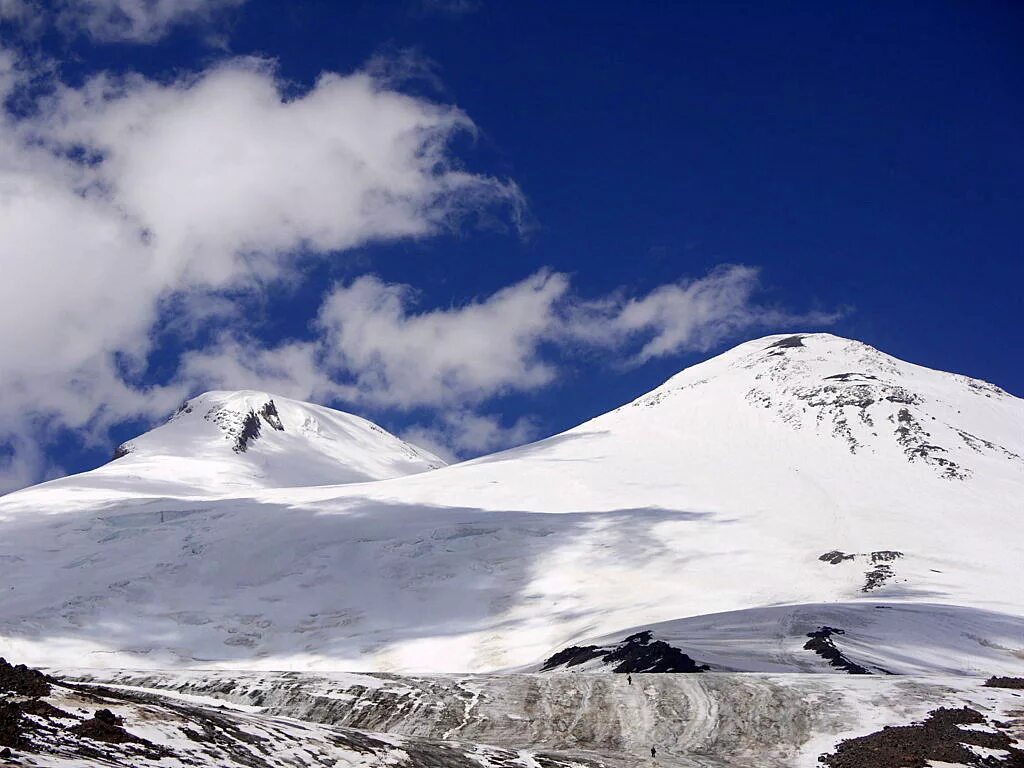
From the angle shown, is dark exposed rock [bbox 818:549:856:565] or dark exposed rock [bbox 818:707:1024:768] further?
dark exposed rock [bbox 818:549:856:565]

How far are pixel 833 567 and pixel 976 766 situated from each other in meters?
70.4

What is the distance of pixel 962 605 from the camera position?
83750 millimetres

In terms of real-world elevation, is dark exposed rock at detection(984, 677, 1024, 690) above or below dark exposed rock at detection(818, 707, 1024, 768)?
above

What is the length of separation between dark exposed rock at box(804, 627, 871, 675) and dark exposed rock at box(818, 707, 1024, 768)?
17221 millimetres

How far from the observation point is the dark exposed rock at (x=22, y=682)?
2698 centimetres

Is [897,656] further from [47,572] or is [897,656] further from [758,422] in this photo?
[758,422]

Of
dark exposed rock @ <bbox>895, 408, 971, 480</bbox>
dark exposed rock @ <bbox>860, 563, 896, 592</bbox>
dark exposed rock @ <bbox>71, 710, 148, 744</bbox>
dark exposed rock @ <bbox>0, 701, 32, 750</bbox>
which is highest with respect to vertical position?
dark exposed rock @ <bbox>895, 408, 971, 480</bbox>

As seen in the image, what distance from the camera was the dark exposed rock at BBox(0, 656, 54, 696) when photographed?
27.0 metres

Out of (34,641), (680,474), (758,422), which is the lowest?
(34,641)

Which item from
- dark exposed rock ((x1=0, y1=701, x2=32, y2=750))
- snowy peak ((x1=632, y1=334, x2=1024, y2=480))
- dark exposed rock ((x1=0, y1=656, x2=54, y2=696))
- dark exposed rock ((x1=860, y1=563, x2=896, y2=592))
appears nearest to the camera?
dark exposed rock ((x1=0, y1=701, x2=32, y2=750))

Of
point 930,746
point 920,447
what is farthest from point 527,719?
point 920,447

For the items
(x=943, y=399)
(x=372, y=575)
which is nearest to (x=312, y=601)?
(x=372, y=575)

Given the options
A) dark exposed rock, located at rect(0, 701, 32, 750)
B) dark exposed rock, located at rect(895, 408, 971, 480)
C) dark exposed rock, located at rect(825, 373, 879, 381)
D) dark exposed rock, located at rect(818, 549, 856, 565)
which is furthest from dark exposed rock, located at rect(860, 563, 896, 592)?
dark exposed rock, located at rect(825, 373, 879, 381)

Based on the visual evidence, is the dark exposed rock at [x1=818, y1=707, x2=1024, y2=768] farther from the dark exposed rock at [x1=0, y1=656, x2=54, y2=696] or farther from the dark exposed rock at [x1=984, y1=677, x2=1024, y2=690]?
the dark exposed rock at [x1=0, y1=656, x2=54, y2=696]
